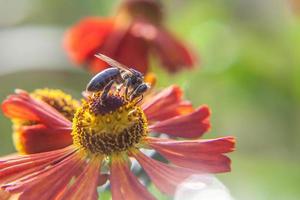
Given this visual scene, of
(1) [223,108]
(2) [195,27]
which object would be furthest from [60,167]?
(2) [195,27]

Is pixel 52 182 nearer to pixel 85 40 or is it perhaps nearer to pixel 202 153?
pixel 202 153

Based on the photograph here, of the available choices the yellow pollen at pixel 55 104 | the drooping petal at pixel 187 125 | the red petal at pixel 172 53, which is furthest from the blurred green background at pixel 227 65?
the drooping petal at pixel 187 125

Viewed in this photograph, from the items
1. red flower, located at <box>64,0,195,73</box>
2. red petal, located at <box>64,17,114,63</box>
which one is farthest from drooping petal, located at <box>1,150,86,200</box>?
red petal, located at <box>64,17,114,63</box>

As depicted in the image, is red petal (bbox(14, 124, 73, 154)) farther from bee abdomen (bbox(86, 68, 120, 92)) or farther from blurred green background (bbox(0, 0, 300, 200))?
blurred green background (bbox(0, 0, 300, 200))

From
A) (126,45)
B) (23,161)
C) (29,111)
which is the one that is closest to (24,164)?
(23,161)

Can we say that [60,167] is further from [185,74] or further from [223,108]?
[223,108]

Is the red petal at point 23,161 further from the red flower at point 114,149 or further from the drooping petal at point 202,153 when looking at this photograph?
the drooping petal at point 202,153
